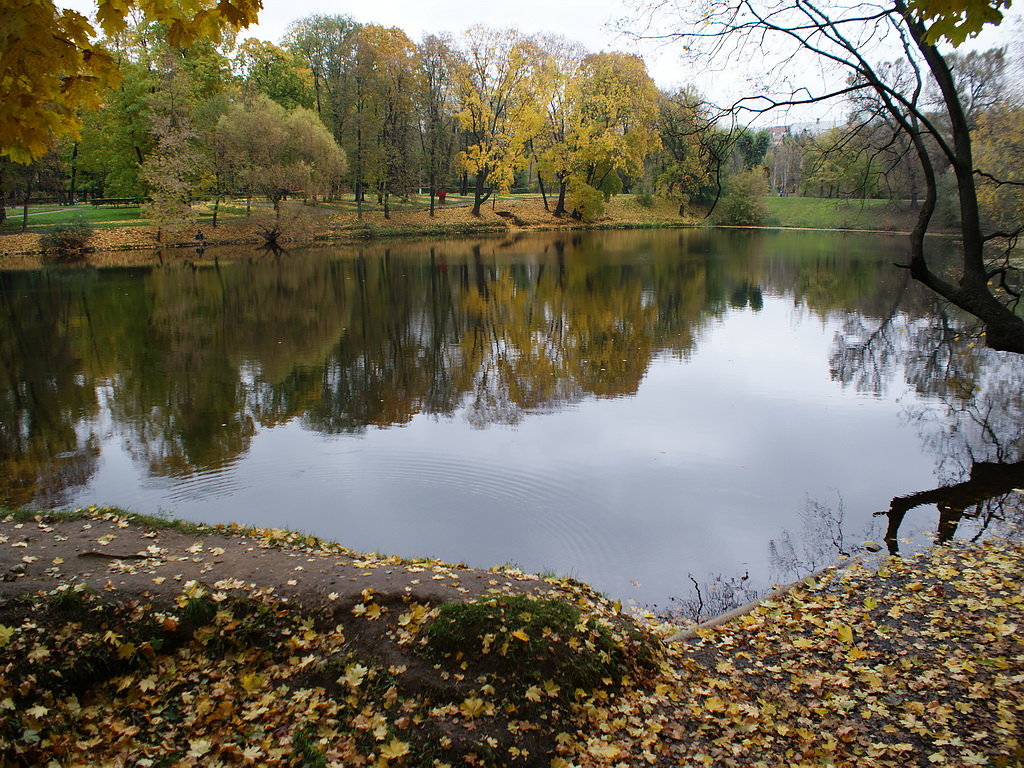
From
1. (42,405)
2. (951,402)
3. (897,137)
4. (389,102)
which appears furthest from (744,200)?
(42,405)

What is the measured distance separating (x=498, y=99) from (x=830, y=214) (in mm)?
32629

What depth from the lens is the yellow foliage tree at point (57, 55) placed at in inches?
169

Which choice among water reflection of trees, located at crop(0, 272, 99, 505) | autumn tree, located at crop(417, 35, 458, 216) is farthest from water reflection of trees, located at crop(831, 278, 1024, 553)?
autumn tree, located at crop(417, 35, 458, 216)

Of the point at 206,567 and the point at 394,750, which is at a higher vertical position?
the point at 206,567

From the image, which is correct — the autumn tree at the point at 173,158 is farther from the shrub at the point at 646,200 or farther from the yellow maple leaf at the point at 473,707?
the yellow maple leaf at the point at 473,707

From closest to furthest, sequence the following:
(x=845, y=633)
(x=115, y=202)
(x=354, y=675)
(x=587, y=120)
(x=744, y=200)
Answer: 1. (x=354, y=675)
2. (x=845, y=633)
3. (x=115, y=202)
4. (x=587, y=120)
5. (x=744, y=200)

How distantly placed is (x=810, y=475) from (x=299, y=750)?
8.48 m

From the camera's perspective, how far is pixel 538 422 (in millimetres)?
12953

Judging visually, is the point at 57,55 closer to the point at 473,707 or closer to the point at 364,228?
the point at 473,707

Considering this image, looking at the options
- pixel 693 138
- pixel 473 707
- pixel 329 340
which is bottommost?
pixel 473 707

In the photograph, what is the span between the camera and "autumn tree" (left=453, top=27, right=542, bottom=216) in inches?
2256

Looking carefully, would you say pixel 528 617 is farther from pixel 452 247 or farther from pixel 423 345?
pixel 452 247

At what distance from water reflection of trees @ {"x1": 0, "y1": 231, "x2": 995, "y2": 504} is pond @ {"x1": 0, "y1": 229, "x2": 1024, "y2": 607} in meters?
0.11

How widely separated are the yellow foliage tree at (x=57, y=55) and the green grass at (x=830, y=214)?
188ft
